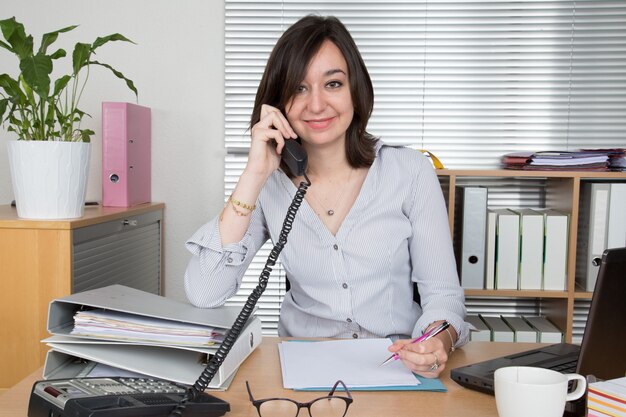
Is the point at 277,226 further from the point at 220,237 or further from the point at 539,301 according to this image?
the point at 539,301

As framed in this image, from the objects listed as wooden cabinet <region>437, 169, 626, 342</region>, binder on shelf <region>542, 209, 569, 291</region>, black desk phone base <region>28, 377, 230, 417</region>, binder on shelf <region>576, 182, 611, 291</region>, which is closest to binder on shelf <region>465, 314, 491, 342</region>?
wooden cabinet <region>437, 169, 626, 342</region>

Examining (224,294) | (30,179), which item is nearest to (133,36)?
(30,179)

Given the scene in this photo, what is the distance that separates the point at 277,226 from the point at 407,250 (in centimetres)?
34

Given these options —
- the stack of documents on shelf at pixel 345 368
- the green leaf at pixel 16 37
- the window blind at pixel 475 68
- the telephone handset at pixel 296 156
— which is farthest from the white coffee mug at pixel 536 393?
the window blind at pixel 475 68

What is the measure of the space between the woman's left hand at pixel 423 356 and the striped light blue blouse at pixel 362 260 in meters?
0.36

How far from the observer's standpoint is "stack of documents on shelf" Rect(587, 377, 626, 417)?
2.64 ft

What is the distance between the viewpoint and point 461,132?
2.90 m

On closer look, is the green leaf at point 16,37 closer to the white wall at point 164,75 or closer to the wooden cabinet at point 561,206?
the white wall at point 164,75

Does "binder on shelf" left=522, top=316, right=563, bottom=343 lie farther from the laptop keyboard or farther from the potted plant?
the potted plant

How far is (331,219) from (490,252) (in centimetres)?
113

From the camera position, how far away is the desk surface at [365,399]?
99 centimetres

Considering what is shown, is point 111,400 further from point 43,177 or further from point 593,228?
point 593,228

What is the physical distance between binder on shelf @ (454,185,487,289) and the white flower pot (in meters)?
1.46

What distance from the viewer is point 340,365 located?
1179mm
